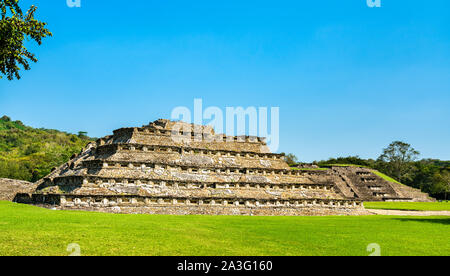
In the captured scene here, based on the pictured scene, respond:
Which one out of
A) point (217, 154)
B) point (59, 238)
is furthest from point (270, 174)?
point (59, 238)

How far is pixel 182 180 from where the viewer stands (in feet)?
89.2

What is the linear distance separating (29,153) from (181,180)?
8041 cm

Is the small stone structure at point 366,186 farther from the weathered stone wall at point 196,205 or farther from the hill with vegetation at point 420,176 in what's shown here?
the weathered stone wall at point 196,205

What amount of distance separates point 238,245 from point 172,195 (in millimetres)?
15520

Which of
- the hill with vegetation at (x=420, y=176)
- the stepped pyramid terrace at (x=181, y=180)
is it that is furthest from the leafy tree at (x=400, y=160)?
the stepped pyramid terrace at (x=181, y=180)

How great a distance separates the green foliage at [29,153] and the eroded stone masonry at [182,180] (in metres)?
29.1

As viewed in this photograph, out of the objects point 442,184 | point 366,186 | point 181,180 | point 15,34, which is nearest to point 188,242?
point 15,34

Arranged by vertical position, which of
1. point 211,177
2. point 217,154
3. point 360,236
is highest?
point 217,154

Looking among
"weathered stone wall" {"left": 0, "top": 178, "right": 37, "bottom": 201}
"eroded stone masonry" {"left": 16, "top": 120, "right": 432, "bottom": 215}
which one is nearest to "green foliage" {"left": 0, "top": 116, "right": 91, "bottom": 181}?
"weathered stone wall" {"left": 0, "top": 178, "right": 37, "bottom": 201}

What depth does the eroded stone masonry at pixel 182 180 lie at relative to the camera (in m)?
23.9

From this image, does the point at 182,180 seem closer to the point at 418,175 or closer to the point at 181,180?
the point at 181,180

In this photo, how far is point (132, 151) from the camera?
29.0m
